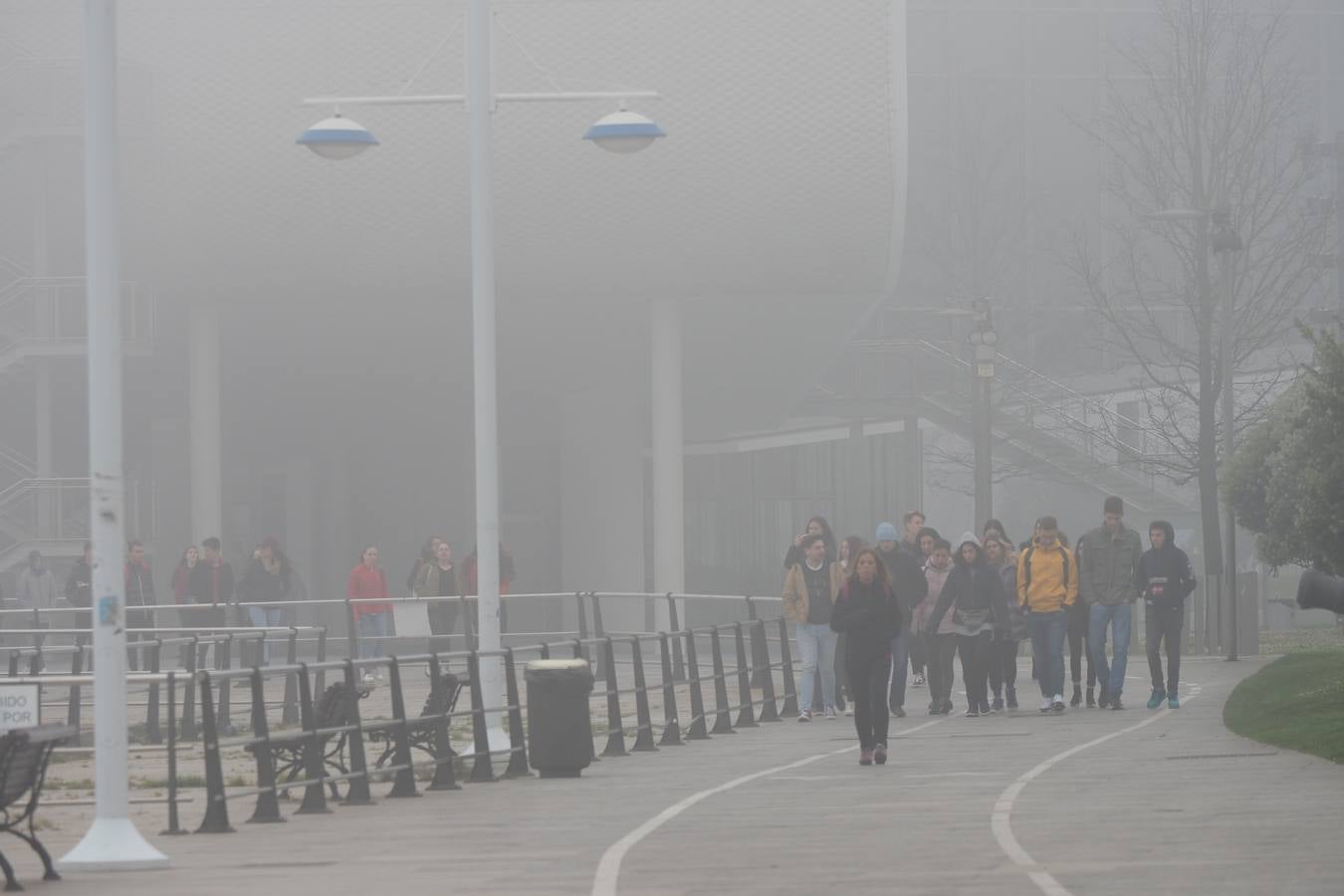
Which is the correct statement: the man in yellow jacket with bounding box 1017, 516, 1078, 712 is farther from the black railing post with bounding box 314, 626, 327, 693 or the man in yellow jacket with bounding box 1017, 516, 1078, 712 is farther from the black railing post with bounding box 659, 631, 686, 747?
the black railing post with bounding box 314, 626, 327, 693

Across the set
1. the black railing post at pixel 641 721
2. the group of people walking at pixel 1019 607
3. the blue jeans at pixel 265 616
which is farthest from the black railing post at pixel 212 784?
the blue jeans at pixel 265 616

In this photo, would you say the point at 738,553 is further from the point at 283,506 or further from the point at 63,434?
the point at 63,434

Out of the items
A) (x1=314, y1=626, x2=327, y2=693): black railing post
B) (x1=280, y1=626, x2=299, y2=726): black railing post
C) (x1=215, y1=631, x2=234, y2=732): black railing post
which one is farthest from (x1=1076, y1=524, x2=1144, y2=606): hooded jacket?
(x1=215, y1=631, x2=234, y2=732): black railing post

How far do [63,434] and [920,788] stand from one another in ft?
117

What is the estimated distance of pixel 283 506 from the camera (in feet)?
162

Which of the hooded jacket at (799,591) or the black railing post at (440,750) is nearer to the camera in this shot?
the black railing post at (440,750)

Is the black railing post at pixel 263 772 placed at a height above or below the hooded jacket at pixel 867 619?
below

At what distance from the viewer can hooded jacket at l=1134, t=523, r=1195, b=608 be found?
74.1 feet

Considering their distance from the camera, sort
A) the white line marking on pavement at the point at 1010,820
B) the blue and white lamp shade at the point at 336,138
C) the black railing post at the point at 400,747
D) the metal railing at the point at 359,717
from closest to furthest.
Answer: the white line marking on pavement at the point at 1010,820 → the metal railing at the point at 359,717 → the black railing post at the point at 400,747 → the blue and white lamp shade at the point at 336,138

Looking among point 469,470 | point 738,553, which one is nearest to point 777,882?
point 469,470

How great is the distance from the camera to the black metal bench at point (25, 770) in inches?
429

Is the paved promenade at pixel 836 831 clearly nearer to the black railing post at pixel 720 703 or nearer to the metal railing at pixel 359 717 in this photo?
the metal railing at pixel 359 717

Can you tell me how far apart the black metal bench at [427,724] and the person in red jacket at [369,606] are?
1026 cm

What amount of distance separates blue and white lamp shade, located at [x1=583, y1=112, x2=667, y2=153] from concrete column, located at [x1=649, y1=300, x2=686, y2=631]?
20.3 meters
